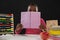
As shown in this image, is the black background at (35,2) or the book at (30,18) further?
the black background at (35,2)

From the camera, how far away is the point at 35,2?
3316mm

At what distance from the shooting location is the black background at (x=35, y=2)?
3.21 meters

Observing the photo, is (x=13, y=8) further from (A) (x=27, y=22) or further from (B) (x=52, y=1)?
(A) (x=27, y=22)

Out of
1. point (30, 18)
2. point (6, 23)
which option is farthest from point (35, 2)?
point (30, 18)

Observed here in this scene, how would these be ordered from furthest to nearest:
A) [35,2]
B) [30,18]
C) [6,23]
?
[35,2] < [6,23] < [30,18]

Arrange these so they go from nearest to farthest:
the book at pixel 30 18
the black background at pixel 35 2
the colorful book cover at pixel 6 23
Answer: the book at pixel 30 18 < the colorful book cover at pixel 6 23 < the black background at pixel 35 2

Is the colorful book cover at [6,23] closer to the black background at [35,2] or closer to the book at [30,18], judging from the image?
the black background at [35,2]

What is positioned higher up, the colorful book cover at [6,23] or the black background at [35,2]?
the black background at [35,2]

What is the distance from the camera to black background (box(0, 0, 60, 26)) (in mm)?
3211

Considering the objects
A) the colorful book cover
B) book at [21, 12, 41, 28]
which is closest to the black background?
the colorful book cover

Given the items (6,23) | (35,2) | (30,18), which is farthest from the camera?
(35,2)

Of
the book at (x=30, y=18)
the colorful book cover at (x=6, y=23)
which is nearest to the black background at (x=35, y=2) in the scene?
the colorful book cover at (x=6, y=23)

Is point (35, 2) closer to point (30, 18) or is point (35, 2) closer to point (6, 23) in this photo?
point (6, 23)

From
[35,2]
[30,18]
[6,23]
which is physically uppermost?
[35,2]
